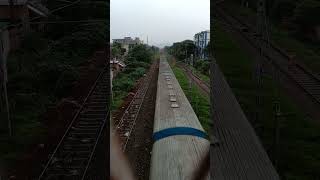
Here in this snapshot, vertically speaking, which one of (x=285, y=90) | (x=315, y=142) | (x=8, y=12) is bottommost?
(x=315, y=142)

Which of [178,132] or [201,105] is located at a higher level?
[201,105]

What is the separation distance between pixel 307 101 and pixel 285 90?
1.47 ft

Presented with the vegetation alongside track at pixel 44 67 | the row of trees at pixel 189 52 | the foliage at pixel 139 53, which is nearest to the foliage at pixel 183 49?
the row of trees at pixel 189 52

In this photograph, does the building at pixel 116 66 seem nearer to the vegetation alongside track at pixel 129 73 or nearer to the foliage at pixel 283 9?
the vegetation alongside track at pixel 129 73

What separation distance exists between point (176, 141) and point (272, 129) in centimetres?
248

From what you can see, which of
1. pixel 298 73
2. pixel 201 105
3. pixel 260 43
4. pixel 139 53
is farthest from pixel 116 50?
pixel 298 73

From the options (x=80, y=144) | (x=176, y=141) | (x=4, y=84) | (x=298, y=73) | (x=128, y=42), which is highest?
(x=128, y=42)

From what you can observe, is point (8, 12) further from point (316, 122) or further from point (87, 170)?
point (316, 122)

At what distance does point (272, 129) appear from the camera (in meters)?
5.83

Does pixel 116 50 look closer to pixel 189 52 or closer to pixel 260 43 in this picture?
pixel 189 52

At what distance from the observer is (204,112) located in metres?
4.87

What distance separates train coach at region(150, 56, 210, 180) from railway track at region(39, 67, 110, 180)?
60 centimetres

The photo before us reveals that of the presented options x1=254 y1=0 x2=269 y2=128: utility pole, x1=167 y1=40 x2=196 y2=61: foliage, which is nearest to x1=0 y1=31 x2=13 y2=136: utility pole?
x1=167 y1=40 x2=196 y2=61: foliage

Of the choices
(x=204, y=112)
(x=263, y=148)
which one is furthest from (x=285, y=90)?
(x=204, y=112)
